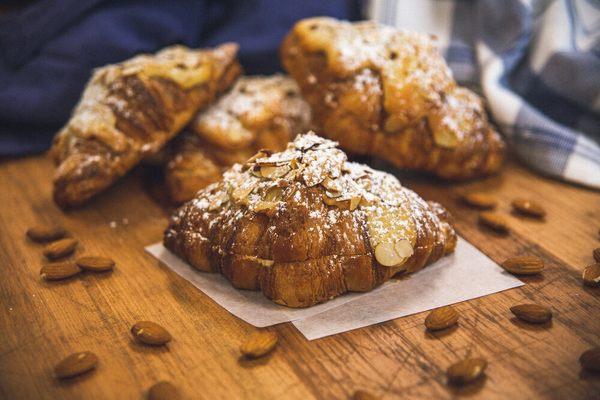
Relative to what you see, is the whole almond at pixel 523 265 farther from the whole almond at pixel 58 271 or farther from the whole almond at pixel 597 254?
the whole almond at pixel 58 271

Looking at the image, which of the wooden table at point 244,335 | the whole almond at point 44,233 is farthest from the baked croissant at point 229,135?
the whole almond at point 44,233

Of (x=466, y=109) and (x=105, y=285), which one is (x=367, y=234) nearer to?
(x=105, y=285)

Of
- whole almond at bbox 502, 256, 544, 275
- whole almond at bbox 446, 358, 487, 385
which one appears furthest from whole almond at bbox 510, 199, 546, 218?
whole almond at bbox 446, 358, 487, 385

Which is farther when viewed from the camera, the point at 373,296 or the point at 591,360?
the point at 373,296

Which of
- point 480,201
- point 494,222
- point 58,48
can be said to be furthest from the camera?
point 58,48

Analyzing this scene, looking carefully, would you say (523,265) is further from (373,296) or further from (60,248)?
(60,248)

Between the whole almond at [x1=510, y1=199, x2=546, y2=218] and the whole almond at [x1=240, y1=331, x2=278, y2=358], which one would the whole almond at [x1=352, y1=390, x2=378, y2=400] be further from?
the whole almond at [x1=510, y1=199, x2=546, y2=218]

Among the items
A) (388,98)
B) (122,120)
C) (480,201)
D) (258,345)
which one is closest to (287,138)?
(388,98)

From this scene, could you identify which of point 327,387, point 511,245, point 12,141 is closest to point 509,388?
point 327,387
